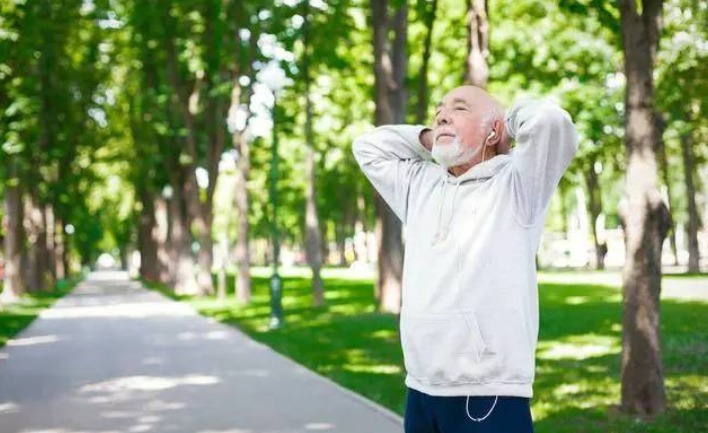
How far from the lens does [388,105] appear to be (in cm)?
1861

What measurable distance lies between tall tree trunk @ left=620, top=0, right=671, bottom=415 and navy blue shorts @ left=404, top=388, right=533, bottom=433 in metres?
5.21

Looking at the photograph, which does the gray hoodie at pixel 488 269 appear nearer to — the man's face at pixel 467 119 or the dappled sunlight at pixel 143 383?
the man's face at pixel 467 119

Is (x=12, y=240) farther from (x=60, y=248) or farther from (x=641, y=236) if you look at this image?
(x=641, y=236)

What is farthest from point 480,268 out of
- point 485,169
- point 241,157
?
point 241,157

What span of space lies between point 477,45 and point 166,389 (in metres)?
5.35

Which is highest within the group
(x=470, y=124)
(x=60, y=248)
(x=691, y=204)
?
(x=691, y=204)

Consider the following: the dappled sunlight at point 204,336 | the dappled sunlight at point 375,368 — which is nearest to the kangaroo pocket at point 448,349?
the dappled sunlight at point 375,368

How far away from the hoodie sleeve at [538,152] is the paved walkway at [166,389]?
514 cm

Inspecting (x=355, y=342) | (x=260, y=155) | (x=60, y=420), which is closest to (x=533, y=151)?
(x=60, y=420)

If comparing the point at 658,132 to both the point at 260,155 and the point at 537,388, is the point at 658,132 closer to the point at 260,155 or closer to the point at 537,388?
the point at 537,388

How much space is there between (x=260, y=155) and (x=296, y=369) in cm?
2831

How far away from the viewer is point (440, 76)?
30.0 metres

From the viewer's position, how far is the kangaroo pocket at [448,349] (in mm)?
2957

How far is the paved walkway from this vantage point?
846 centimetres
